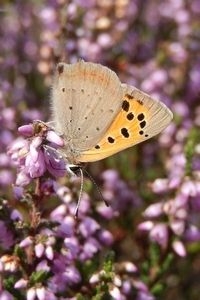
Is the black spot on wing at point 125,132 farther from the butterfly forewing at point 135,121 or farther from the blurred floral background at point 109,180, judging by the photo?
the blurred floral background at point 109,180

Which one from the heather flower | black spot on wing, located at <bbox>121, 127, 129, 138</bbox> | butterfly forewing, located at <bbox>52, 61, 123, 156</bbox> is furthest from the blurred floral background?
black spot on wing, located at <bbox>121, 127, 129, 138</bbox>

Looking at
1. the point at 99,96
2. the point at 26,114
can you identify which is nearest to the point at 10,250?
the point at 99,96

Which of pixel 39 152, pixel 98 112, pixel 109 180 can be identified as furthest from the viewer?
pixel 109 180

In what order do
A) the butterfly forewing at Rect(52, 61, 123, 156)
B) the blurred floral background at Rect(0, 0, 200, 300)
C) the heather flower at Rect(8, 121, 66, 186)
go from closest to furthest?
the heather flower at Rect(8, 121, 66, 186), the blurred floral background at Rect(0, 0, 200, 300), the butterfly forewing at Rect(52, 61, 123, 156)

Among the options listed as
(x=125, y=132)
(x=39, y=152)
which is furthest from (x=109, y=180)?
(x=39, y=152)

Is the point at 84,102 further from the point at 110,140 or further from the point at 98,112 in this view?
the point at 110,140

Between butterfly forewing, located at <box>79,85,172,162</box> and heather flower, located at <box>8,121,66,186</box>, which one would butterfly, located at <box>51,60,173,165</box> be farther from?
heather flower, located at <box>8,121,66,186</box>

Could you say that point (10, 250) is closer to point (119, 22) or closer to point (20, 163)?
point (20, 163)
